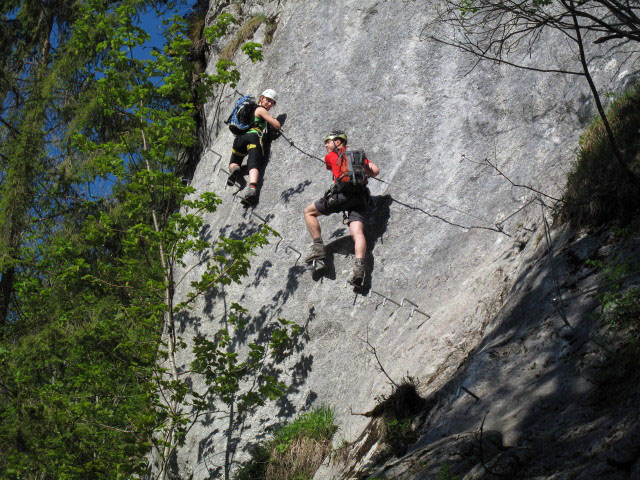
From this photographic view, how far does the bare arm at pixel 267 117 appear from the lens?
34.6 feet

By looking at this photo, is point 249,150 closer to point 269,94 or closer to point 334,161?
point 269,94

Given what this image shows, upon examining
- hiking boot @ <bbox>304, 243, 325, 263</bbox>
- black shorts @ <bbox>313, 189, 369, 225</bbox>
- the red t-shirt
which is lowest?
hiking boot @ <bbox>304, 243, 325, 263</bbox>

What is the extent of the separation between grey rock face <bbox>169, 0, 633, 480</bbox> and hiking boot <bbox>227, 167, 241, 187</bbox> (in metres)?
0.23

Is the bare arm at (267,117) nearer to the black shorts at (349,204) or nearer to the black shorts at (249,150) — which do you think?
the black shorts at (249,150)

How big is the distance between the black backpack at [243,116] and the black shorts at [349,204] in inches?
93.4

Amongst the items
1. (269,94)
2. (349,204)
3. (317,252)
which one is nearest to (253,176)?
(269,94)

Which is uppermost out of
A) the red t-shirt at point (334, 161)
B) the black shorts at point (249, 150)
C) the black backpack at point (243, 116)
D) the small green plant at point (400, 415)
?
the black backpack at point (243, 116)

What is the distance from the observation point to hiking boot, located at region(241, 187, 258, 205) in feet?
33.7

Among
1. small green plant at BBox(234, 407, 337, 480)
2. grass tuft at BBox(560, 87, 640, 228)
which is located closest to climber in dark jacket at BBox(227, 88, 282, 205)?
small green plant at BBox(234, 407, 337, 480)

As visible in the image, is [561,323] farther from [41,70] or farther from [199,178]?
[41,70]

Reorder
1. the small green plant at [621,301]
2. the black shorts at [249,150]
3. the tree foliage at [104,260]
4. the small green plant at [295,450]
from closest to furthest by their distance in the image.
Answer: the small green plant at [621,301] < the small green plant at [295,450] < the tree foliage at [104,260] < the black shorts at [249,150]

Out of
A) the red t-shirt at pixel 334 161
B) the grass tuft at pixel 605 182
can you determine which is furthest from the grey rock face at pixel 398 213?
the red t-shirt at pixel 334 161

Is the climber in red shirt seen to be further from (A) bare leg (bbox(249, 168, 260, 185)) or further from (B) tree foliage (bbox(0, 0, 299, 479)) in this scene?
(A) bare leg (bbox(249, 168, 260, 185))

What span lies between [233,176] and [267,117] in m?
0.99
